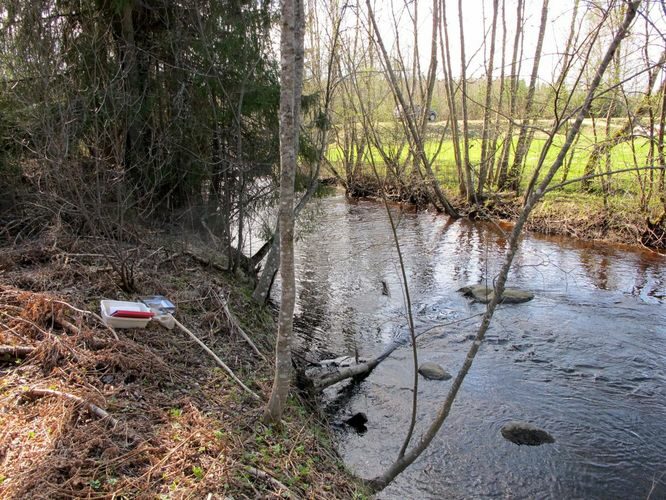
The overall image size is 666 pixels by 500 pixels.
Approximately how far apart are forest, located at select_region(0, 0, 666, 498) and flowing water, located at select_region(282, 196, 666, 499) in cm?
26

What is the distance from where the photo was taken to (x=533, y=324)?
26.5 ft

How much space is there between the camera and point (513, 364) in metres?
6.82

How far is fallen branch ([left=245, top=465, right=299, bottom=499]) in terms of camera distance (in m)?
3.02

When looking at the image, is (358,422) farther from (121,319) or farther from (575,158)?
(575,158)

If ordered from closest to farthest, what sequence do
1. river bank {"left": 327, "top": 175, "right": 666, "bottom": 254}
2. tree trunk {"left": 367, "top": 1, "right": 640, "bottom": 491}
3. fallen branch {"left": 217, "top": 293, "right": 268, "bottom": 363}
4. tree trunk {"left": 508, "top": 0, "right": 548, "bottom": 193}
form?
1. tree trunk {"left": 367, "top": 1, "right": 640, "bottom": 491}
2. fallen branch {"left": 217, "top": 293, "right": 268, "bottom": 363}
3. river bank {"left": 327, "top": 175, "right": 666, "bottom": 254}
4. tree trunk {"left": 508, "top": 0, "right": 548, "bottom": 193}

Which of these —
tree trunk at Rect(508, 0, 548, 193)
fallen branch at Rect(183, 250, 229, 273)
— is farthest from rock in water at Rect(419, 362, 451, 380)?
tree trunk at Rect(508, 0, 548, 193)

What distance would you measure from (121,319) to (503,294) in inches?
281

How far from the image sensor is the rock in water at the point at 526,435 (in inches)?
206

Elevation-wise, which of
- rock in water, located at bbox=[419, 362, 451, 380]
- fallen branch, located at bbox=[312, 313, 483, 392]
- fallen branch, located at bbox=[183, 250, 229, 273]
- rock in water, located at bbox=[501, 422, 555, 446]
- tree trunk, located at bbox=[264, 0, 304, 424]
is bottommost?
rock in water, located at bbox=[501, 422, 555, 446]

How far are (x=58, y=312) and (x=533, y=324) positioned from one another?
23.1ft

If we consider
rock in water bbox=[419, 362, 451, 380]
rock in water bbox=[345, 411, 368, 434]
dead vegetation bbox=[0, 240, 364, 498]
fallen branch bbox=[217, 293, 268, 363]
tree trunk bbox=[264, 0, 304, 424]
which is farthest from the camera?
rock in water bbox=[419, 362, 451, 380]

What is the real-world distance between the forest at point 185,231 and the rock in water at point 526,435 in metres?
0.90

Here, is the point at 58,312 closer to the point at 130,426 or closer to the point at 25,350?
the point at 25,350

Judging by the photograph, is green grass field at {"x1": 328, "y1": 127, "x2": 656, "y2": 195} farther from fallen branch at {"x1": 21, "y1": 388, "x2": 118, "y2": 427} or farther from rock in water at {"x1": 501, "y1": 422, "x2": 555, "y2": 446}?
fallen branch at {"x1": 21, "y1": 388, "x2": 118, "y2": 427}
